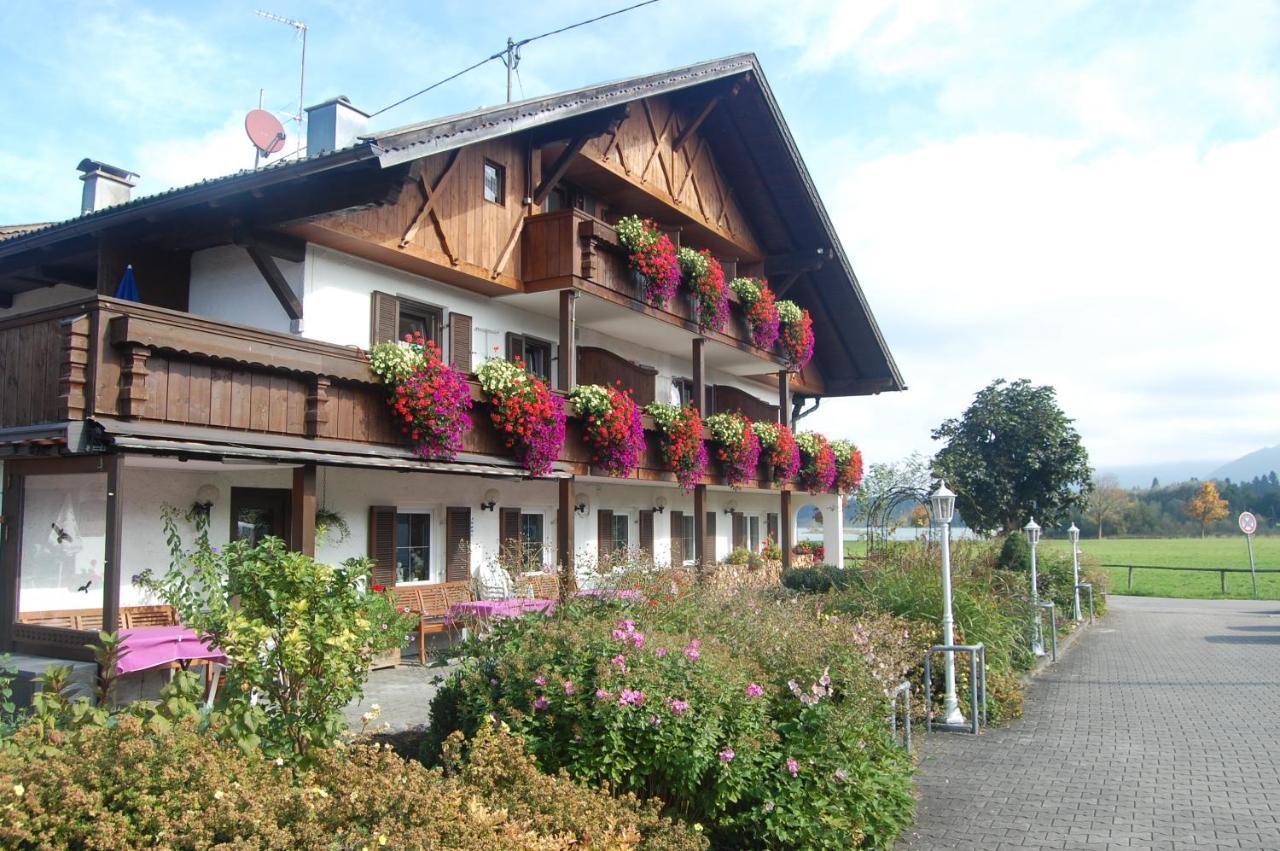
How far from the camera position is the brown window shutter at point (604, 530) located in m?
19.5

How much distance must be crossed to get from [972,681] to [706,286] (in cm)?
1010

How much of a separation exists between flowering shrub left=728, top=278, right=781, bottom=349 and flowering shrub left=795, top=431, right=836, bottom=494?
8.92 feet

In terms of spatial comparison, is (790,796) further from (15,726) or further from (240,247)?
(240,247)

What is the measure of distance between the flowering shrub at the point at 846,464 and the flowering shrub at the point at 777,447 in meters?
2.92

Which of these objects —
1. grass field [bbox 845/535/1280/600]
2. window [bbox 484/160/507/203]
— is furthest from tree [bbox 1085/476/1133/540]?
window [bbox 484/160/507/203]

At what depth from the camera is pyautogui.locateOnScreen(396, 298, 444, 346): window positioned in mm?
14555

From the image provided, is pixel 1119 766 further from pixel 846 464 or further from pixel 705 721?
pixel 846 464

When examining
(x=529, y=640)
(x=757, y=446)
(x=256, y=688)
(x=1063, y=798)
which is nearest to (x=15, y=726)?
(x=256, y=688)

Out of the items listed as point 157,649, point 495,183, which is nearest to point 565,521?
point 495,183

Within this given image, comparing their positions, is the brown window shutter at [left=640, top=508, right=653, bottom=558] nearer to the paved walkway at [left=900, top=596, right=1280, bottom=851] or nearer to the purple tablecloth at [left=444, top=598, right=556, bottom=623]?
the purple tablecloth at [left=444, top=598, right=556, bottom=623]

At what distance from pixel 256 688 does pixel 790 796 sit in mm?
3201

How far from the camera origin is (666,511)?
72.4 feet

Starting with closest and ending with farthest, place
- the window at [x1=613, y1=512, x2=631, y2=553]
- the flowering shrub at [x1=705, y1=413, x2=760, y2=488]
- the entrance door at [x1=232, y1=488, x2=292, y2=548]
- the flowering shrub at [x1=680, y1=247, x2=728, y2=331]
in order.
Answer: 1. the entrance door at [x1=232, y1=488, x2=292, y2=548]
2. the flowering shrub at [x1=680, y1=247, x2=728, y2=331]
3. the flowering shrub at [x1=705, y1=413, x2=760, y2=488]
4. the window at [x1=613, y1=512, x2=631, y2=553]

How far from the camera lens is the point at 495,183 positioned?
1558 centimetres
